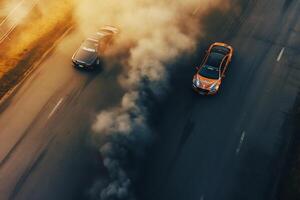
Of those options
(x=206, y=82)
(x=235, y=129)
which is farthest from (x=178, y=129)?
(x=206, y=82)

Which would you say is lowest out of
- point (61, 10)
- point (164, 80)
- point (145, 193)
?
point (145, 193)

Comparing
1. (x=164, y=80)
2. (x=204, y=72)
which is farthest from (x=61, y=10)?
(x=204, y=72)

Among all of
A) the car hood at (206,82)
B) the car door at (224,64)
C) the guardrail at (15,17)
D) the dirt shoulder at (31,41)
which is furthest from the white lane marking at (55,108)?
the car door at (224,64)

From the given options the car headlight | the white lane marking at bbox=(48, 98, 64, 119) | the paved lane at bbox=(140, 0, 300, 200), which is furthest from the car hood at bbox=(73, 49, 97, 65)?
the car headlight

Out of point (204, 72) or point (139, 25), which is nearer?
point (204, 72)

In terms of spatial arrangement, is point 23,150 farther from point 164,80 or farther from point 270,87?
point 270,87

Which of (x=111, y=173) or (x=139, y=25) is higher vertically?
(x=139, y=25)

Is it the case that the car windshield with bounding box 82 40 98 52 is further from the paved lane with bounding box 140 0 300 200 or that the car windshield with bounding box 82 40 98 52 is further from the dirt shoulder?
the paved lane with bounding box 140 0 300 200
